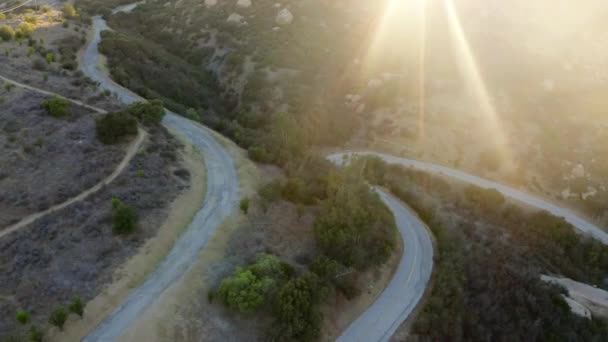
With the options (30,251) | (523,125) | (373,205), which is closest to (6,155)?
(30,251)

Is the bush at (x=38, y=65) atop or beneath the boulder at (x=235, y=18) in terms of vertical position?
beneath

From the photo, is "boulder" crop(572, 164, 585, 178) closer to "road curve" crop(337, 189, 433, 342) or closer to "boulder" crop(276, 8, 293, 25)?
"road curve" crop(337, 189, 433, 342)

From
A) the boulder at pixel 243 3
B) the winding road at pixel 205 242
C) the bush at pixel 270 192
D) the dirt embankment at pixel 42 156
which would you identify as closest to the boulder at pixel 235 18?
the boulder at pixel 243 3

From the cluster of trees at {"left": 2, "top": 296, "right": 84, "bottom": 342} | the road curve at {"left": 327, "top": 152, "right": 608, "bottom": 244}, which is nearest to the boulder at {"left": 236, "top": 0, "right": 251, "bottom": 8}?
the road curve at {"left": 327, "top": 152, "right": 608, "bottom": 244}

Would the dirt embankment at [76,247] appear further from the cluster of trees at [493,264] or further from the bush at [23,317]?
the cluster of trees at [493,264]

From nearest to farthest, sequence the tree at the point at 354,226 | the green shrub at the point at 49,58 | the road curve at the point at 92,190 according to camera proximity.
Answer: the road curve at the point at 92,190 → the tree at the point at 354,226 → the green shrub at the point at 49,58

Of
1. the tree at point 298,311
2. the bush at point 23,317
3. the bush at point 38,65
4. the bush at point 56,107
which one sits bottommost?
the tree at point 298,311

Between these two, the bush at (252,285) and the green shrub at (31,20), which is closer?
the bush at (252,285)
